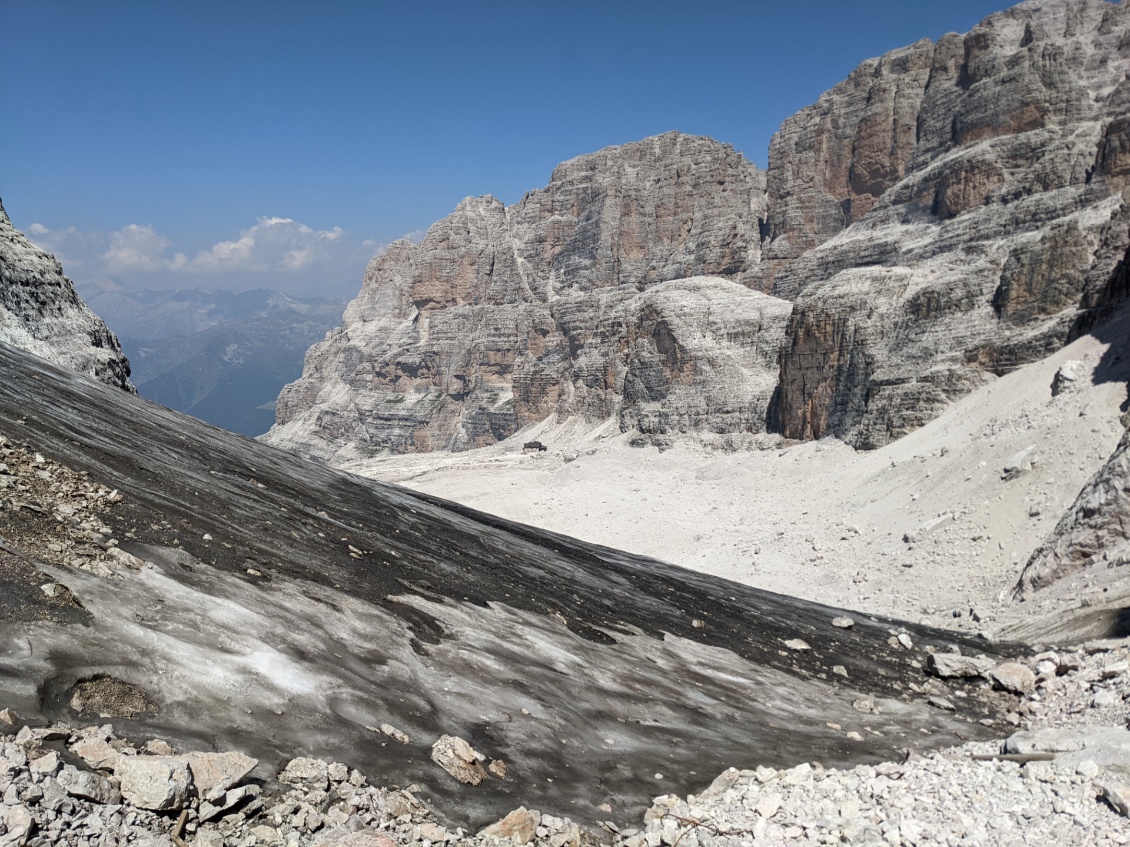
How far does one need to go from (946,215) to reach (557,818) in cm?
6604

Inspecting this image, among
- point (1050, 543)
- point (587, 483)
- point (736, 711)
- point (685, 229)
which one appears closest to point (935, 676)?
point (736, 711)

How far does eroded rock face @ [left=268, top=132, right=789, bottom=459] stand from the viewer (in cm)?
7019

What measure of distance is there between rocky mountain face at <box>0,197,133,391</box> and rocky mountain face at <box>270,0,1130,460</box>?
3658 cm

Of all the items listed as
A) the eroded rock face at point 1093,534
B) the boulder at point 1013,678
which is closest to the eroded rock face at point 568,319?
the eroded rock face at point 1093,534

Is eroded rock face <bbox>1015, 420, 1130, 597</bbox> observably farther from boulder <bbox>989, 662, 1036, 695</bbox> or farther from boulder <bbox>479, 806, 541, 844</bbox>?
boulder <bbox>479, 806, 541, 844</bbox>

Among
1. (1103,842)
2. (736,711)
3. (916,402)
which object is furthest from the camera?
(916,402)

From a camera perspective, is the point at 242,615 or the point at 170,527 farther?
the point at 170,527

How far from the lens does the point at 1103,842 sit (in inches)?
267

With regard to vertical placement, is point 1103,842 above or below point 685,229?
below

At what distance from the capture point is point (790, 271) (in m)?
78.1

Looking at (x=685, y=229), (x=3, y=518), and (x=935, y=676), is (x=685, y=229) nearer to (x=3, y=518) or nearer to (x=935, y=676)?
(x=935, y=676)

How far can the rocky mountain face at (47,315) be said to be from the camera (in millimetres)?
21281

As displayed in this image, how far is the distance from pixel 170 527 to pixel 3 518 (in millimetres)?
1906

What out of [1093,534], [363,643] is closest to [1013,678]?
[1093,534]
